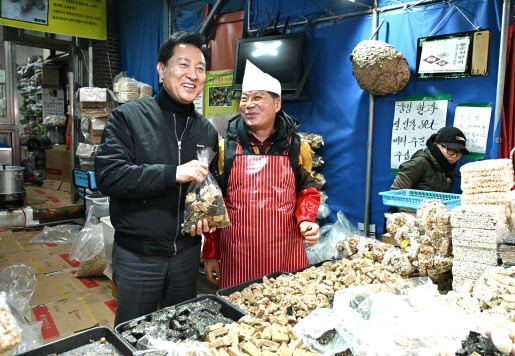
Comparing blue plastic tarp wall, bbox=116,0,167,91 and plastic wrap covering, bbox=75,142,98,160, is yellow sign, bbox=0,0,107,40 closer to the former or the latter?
blue plastic tarp wall, bbox=116,0,167,91

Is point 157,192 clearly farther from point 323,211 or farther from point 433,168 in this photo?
point 323,211

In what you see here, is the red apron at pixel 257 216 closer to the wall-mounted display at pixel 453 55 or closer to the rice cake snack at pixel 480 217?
the rice cake snack at pixel 480 217

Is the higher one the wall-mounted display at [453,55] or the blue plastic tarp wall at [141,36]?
the blue plastic tarp wall at [141,36]

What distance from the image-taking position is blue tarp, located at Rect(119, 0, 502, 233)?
124 inches

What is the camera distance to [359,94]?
388 cm

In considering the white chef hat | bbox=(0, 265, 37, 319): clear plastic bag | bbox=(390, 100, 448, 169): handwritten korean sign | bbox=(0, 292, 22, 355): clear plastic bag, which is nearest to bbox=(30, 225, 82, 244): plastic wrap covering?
bbox=(0, 265, 37, 319): clear plastic bag

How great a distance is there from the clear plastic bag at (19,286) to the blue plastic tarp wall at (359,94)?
290 centimetres

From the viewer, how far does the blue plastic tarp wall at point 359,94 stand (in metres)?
3.13

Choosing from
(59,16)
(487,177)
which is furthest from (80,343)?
(59,16)

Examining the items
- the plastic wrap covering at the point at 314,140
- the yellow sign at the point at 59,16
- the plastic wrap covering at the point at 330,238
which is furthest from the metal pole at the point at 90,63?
the plastic wrap covering at the point at 330,238

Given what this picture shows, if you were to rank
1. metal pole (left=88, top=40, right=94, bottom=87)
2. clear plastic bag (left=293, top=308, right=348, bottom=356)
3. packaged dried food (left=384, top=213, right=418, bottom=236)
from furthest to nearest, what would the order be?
1. metal pole (left=88, top=40, right=94, bottom=87)
2. packaged dried food (left=384, top=213, right=418, bottom=236)
3. clear plastic bag (left=293, top=308, right=348, bottom=356)

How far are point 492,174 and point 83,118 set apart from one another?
5.85 m

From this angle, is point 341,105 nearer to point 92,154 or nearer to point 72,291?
point 72,291

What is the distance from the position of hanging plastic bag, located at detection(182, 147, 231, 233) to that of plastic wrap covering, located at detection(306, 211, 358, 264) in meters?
1.99
